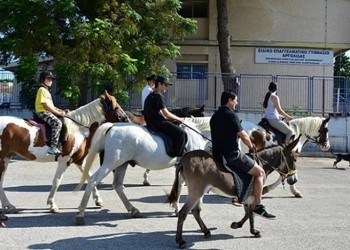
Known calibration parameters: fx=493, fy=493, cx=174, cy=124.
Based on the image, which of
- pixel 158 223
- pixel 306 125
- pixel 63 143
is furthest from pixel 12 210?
pixel 306 125

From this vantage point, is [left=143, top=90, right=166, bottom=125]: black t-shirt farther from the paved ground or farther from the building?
the building

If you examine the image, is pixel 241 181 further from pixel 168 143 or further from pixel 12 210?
pixel 12 210

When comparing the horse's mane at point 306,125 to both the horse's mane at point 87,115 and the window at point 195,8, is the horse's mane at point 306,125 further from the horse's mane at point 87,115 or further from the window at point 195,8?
the window at point 195,8

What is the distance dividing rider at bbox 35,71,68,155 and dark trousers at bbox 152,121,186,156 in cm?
191

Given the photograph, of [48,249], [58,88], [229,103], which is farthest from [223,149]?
[58,88]

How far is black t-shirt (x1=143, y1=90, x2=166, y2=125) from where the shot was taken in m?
8.72

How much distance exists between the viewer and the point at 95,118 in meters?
9.61

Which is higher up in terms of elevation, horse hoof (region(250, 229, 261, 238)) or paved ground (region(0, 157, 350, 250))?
horse hoof (region(250, 229, 261, 238))

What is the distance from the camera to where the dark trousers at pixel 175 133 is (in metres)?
8.77

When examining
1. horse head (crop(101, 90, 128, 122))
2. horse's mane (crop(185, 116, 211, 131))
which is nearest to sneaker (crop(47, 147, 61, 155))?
horse head (crop(101, 90, 128, 122))

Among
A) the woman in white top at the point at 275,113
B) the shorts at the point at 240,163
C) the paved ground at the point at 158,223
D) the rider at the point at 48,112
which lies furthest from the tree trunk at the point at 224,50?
the shorts at the point at 240,163

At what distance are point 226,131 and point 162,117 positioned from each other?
79.5 inches

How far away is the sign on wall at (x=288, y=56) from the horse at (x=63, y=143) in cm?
1838

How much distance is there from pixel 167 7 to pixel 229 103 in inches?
536
